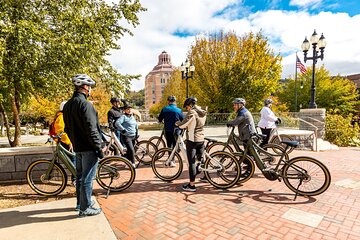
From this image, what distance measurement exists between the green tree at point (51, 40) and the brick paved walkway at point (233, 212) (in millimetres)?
4622

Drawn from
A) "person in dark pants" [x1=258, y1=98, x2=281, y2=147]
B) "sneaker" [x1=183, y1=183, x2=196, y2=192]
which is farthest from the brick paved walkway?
"person in dark pants" [x1=258, y1=98, x2=281, y2=147]

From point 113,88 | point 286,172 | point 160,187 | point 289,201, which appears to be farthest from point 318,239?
point 113,88

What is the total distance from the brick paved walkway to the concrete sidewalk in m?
0.25

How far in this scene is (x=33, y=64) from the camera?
268 inches

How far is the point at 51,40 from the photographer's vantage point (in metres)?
6.32

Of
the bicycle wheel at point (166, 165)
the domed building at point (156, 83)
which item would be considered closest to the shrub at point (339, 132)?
the bicycle wheel at point (166, 165)

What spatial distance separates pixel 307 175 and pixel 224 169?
162cm

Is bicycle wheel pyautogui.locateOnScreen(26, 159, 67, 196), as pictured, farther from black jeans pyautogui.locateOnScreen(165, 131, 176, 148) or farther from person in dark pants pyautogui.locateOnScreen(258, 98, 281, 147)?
person in dark pants pyautogui.locateOnScreen(258, 98, 281, 147)

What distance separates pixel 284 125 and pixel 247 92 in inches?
319

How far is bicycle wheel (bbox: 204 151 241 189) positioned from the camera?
15.9 ft

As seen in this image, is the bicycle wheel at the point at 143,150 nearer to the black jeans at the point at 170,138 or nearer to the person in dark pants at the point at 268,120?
the black jeans at the point at 170,138

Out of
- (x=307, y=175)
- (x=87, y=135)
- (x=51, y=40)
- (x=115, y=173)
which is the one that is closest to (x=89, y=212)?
(x=115, y=173)

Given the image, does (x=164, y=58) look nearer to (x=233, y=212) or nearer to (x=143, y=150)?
(x=143, y=150)

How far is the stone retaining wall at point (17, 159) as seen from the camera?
5078 mm
